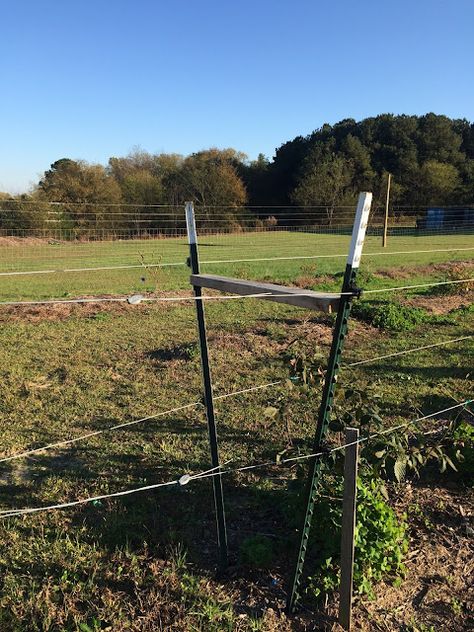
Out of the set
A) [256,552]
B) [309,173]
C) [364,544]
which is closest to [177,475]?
[256,552]

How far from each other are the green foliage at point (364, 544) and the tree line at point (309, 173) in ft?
91.6

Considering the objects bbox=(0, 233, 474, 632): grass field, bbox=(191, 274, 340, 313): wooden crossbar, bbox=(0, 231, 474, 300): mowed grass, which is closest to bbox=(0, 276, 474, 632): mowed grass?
bbox=(0, 233, 474, 632): grass field

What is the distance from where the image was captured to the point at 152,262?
17016 millimetres

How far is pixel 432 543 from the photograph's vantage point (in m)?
2.66

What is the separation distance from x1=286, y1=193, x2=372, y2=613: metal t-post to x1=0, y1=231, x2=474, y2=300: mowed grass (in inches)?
214

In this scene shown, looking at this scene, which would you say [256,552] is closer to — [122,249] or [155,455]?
[155,455]

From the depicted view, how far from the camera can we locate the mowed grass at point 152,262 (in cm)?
1204

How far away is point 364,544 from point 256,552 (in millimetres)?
551

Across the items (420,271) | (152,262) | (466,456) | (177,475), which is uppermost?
(152,262)

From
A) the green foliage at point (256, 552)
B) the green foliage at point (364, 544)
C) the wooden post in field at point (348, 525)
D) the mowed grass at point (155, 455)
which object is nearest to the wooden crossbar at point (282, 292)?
the wooden post in field at point (348, 525)

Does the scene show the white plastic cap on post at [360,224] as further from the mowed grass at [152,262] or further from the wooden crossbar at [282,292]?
the mowed grass at [152,262]

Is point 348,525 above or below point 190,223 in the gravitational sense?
below

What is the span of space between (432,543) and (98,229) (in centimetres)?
1794

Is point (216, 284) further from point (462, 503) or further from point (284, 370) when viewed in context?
point (284, 370)
